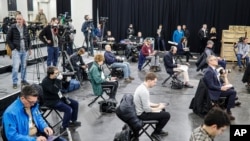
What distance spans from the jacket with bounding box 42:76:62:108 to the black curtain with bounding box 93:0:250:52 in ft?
34.0

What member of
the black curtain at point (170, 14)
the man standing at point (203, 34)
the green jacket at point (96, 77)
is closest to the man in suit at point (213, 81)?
the green jacket at point (96, 77)

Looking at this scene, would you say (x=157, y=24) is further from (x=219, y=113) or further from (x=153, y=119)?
(x=219, y=113)

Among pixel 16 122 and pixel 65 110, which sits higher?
pixel 16 122

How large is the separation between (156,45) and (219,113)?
1186 centimetres

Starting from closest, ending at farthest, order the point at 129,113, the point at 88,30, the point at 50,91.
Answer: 1. the point at 129,113
2. the point at 50,91
3. the point at 88,30

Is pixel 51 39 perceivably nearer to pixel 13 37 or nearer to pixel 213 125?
pixel 13 37

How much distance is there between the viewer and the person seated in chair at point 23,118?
9.08 ft

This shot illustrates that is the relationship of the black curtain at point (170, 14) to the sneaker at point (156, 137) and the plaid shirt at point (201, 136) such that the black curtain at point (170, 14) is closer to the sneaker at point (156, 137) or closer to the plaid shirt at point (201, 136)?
the sneaker at point (156, 137)

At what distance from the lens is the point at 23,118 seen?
290 centimetres

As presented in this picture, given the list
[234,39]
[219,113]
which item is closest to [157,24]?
[234,39]

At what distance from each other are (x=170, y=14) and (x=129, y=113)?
429 inches

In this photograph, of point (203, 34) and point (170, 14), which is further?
point (170, 14)

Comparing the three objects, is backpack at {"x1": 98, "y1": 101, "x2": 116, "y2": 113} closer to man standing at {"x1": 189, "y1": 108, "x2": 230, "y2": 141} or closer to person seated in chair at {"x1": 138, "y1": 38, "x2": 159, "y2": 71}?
man standing at {"x1": 189, "y1": 108, "x2": 230, "y2": 141}

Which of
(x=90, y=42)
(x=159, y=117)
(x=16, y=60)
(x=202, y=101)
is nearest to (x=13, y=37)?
(x=16, y=60)
